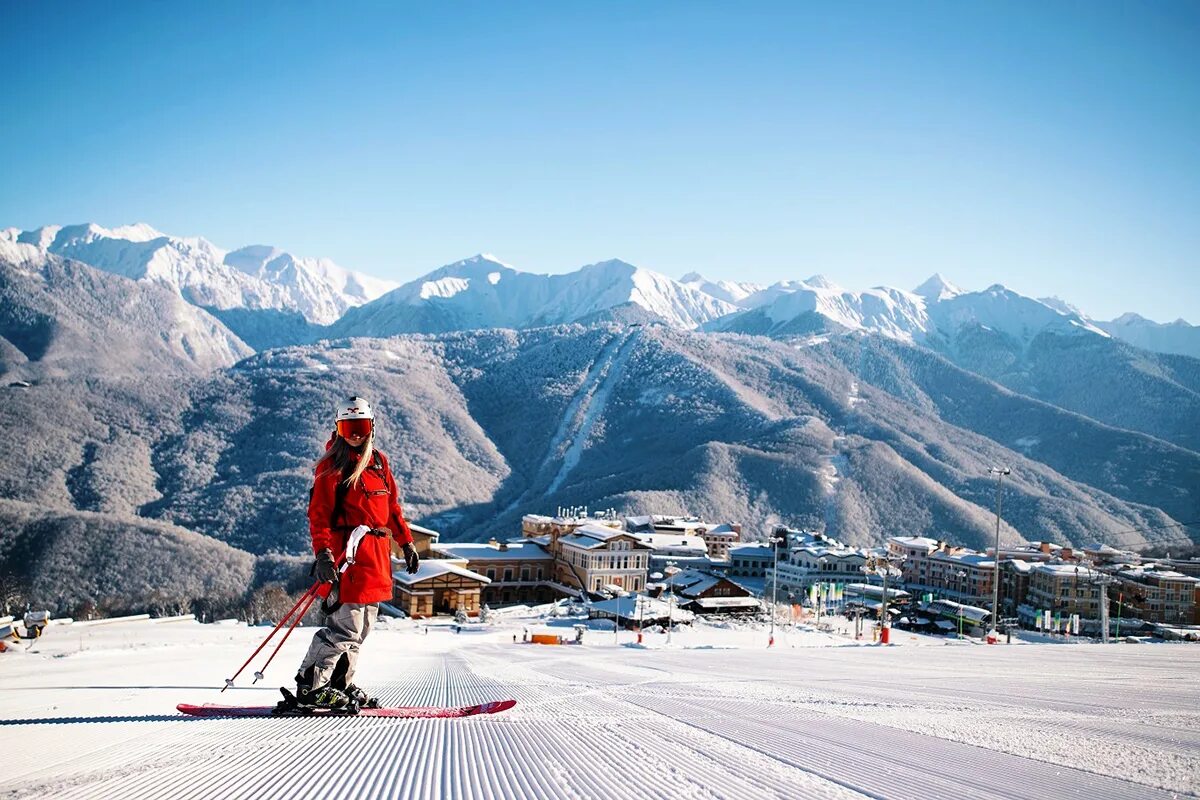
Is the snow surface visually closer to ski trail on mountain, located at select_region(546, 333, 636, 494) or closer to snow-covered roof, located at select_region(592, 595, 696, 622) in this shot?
snow-covered roof, located at select_region(592, 595, 696, 622)

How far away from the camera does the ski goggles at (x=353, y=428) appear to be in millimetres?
5492

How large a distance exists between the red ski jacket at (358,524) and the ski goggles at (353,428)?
240 millimetres

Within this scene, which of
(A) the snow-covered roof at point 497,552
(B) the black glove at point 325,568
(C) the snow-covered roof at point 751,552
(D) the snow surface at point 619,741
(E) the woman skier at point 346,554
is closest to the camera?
(D) the snow surface at point 619,741

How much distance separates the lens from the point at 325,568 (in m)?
5.00

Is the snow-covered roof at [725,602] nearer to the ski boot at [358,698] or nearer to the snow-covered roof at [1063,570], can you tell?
the snow-covered roof at [1063,570]

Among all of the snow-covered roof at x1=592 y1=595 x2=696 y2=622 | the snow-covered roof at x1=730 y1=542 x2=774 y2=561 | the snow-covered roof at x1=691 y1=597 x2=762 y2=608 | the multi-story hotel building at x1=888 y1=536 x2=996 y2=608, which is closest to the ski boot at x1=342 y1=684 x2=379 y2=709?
the snow-covered roof at x1=592 y1=595 x2=696 y2=622

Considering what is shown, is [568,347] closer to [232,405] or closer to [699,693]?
[232,405]

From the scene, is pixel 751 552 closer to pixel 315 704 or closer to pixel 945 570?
pixel 945 570

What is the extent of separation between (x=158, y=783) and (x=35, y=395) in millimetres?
126216

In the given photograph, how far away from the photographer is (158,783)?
3357 millimetres

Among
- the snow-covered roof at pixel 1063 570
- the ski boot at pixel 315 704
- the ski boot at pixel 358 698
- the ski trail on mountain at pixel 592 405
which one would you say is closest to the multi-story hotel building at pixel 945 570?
the snow-covered roof at pixel 1063 570

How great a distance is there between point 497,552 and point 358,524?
4597 cm

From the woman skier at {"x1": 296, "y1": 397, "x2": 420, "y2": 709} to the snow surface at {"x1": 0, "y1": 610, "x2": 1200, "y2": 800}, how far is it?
0.46m

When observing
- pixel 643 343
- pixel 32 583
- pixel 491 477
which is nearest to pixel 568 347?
pixel 643 343
